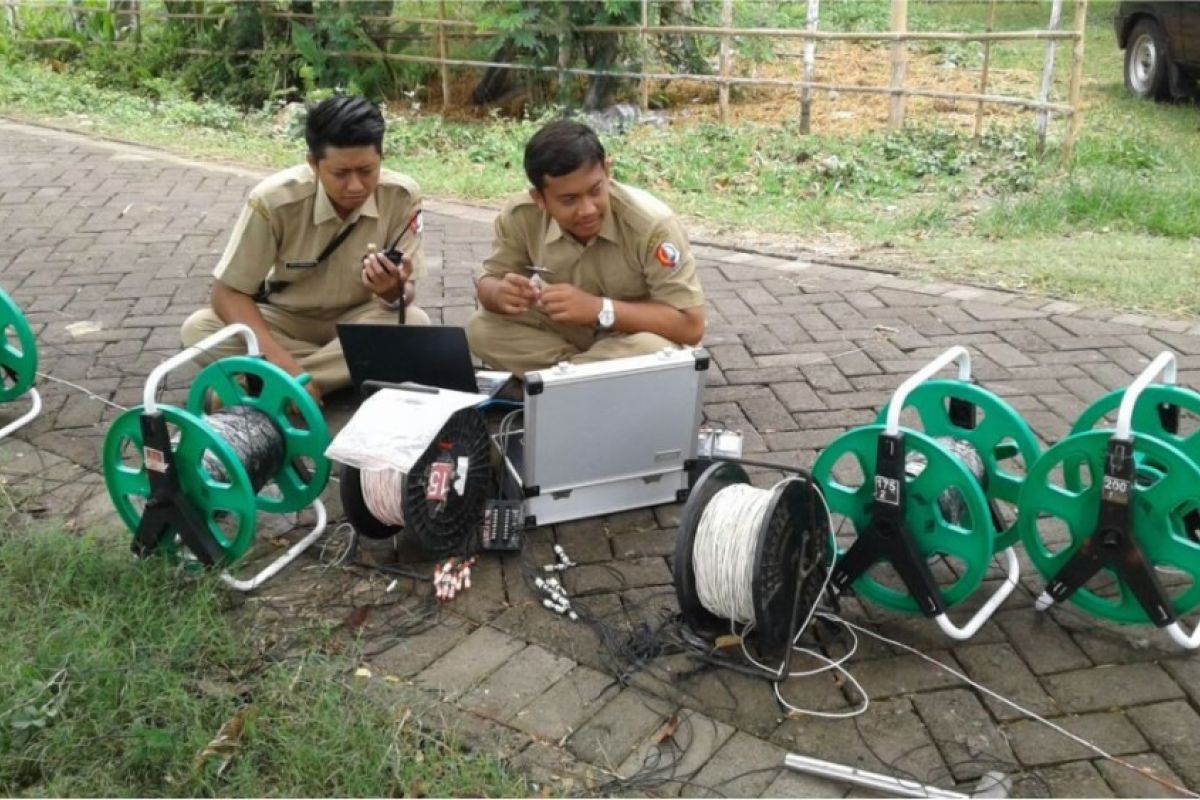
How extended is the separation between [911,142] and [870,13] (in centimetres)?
636

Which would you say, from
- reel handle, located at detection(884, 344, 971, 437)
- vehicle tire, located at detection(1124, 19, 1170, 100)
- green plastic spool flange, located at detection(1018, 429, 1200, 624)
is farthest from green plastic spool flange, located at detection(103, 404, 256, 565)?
vehicle tire, located at detection(1124, 19, 1170, 100)

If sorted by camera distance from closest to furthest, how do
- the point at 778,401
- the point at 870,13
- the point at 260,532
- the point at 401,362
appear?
the point at 260,532, the point at 401,362, the point at 778,401, the point at 870,13

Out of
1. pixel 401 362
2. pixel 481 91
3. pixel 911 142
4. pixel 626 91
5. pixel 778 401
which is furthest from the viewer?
pixel 481 91

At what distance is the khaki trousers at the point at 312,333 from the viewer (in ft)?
15.1

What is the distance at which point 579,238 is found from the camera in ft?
13.8

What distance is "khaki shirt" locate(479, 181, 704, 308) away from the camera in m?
4.16

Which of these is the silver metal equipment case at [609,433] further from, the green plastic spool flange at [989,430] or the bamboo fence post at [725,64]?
the bamboo fence post at [725,64]

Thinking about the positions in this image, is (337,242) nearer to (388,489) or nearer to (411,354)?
(411,354)

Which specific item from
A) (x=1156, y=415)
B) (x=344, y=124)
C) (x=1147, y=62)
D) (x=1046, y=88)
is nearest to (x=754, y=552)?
(x=1156, y=415)

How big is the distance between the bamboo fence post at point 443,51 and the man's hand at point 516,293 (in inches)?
303

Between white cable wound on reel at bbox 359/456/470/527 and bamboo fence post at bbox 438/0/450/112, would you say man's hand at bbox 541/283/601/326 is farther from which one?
bamboo fence post at bbox 438/0/450/112

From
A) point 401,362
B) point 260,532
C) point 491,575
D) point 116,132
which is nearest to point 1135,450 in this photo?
point 491,575

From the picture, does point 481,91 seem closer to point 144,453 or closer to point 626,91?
point 626,91

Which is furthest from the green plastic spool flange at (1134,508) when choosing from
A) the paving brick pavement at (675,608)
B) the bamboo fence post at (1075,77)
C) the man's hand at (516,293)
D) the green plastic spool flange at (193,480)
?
the bamboo fence post at (1075,77)
